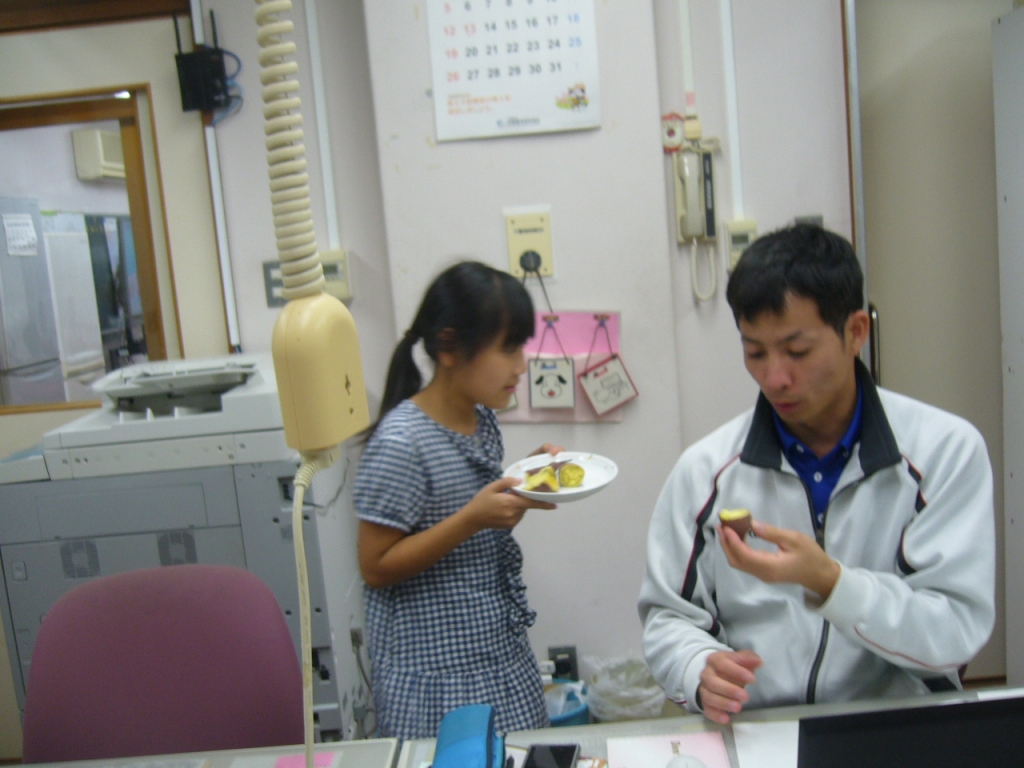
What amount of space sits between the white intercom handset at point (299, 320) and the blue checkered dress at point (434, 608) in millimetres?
657

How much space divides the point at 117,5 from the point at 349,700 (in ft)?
7.00

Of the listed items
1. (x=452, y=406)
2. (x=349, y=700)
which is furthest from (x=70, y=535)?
(x=452, y=406)

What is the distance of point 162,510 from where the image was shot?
188 cm

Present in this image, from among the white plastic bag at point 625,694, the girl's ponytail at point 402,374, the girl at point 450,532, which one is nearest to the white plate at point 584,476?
the girl at point 450,532

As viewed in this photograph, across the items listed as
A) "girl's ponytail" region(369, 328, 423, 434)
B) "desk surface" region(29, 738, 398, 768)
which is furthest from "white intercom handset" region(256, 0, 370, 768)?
"girl's ponytail" region(369, 328, 423, 434)

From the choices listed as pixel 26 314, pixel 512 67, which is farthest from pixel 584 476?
pixel 26 314

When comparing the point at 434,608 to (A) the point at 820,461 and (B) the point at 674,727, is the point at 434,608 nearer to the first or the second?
(B) the point at 674,727

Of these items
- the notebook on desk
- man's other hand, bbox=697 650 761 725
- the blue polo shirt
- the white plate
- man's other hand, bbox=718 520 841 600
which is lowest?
man's other hand, bbox=697 650 761 725

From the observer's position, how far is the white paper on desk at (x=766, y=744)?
0.92 m

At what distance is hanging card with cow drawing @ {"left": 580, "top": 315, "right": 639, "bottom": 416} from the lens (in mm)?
2277

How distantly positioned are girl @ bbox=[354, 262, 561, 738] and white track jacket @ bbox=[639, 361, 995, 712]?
33cm

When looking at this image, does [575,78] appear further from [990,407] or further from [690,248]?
[990,407]

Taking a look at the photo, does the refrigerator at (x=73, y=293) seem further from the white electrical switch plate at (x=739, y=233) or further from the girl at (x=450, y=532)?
the white electrical switch plate at (x=739, y=233)

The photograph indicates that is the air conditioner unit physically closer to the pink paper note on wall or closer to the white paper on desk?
the pink paper note on wall
